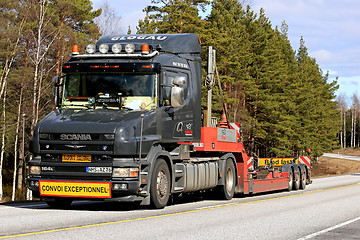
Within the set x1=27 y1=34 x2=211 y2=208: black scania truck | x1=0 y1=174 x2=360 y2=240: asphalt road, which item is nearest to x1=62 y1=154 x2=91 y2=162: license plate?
x1=27 y1=34 x2=211 y2=208: black scania truck

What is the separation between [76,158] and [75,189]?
632 millimetres

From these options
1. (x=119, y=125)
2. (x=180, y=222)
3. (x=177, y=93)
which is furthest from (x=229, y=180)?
(x=180, y=222)

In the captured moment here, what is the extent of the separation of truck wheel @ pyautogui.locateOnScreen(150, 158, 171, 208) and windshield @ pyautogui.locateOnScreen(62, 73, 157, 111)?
4.40 ft

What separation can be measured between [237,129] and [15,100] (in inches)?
1013

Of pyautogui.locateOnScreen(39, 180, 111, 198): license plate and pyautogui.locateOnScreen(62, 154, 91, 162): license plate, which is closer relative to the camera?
pyautogui.locateOnScreen(39, 180, 111, 198): license plate

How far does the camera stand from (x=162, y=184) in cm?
1255

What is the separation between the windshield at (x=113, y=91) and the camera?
40.6 feet

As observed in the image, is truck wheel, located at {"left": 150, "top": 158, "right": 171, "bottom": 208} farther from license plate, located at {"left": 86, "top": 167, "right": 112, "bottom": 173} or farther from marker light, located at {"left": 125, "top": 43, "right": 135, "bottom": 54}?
marker light, located at {"left": 125, "top": 43, "right": 135, "bottom": 54}

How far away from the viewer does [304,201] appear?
16797 millimetres

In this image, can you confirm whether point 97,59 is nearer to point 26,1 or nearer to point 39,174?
point 39,174

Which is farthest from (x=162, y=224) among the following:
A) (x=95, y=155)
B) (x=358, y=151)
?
(x=358, y=151)

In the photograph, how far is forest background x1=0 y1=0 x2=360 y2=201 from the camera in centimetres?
3803

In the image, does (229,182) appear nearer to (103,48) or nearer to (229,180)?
(229,180)

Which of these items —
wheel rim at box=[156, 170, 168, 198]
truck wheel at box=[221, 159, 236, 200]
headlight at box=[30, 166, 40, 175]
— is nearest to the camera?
headlight at box=[30, 166, 40, 175]
